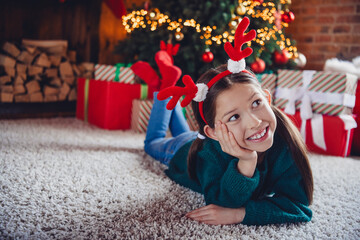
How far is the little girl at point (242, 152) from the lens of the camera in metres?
0.88

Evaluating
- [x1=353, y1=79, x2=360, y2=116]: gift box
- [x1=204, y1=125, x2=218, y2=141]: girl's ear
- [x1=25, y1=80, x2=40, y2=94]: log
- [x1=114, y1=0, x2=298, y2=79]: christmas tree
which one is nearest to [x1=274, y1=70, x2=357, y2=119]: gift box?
[x1=353, y1=79, x2=360, y2=116]: gift box

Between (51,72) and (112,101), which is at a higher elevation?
(51,72)

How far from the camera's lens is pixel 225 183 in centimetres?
94

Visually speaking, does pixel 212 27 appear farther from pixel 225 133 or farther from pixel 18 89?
pixel 18 89

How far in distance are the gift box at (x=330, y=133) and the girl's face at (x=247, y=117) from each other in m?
0.97

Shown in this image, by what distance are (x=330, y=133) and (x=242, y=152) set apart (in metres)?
1.17

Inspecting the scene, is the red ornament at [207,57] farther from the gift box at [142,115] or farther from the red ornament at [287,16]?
the red ornament at [287,16]

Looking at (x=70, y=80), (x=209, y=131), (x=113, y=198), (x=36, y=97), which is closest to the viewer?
(x=209, y=131)

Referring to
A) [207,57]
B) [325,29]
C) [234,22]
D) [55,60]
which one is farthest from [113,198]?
[325,29]

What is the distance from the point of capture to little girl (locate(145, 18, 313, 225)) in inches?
34.5

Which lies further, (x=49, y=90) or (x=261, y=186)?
(x=49, y=90)

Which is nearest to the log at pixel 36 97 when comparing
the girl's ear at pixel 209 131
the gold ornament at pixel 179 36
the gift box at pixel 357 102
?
the gold ornament at pixel 179 36

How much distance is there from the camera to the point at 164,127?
1604 millimetres

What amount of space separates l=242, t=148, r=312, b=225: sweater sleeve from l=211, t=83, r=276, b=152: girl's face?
16 centimetres
